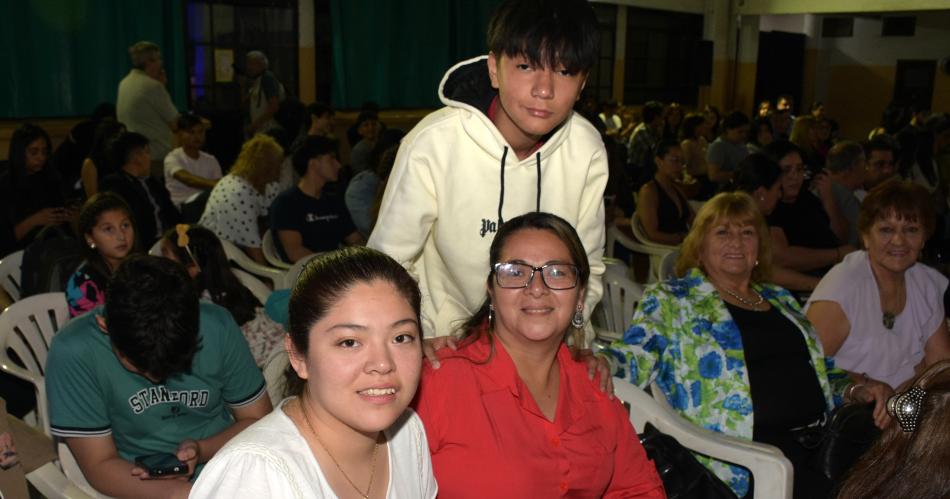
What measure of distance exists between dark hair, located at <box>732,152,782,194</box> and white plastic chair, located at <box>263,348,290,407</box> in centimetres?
253

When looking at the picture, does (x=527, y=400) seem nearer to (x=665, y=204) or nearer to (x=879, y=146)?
(x=665, y=204)

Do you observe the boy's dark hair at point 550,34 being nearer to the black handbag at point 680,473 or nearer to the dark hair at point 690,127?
the black handbag at point 680,473

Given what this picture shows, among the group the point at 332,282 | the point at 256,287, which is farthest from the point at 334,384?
the point at 256,287

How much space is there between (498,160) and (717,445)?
1064mm

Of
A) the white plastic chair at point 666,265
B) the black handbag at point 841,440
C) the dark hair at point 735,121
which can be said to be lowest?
the black handbag at point 841,440

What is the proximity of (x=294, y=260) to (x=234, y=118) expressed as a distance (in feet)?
13.8

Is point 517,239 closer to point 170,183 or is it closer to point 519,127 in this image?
point 519,127

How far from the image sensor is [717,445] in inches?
93.4

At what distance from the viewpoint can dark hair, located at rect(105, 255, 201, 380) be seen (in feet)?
6.81

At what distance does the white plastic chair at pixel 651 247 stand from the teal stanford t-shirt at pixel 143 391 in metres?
2.97

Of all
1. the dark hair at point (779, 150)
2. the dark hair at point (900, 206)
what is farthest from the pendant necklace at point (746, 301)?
the dark hair at point (779, 150)

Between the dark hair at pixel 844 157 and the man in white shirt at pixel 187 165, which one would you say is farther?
the man in white shirt at pixel 187 165

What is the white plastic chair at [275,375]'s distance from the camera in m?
2.62

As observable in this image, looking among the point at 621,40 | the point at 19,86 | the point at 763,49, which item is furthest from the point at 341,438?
the point at 763,49
